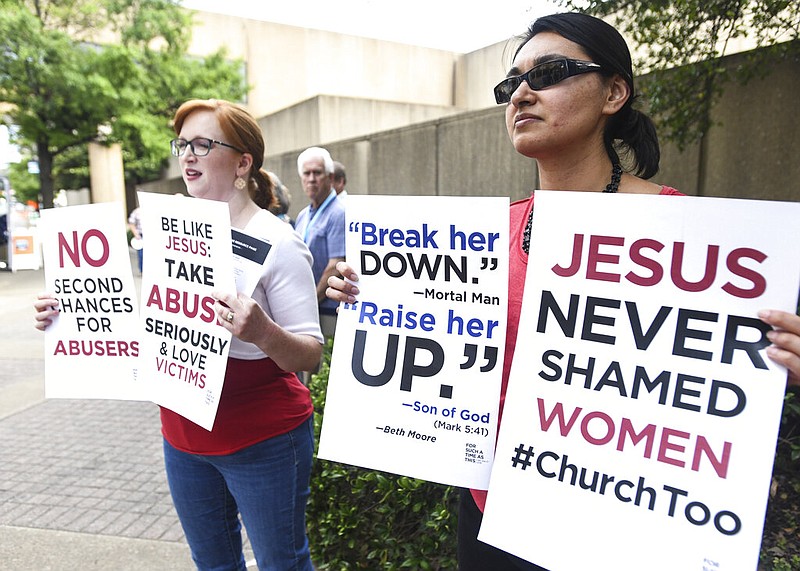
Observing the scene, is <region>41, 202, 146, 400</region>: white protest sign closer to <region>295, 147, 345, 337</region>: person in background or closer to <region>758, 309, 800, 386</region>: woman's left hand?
<region>758, 309, 800, 386</region>: woman's left hand

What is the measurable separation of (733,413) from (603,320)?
0.97 feet

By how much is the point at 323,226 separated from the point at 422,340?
292cm

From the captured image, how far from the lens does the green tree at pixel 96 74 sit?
1817 centimetres

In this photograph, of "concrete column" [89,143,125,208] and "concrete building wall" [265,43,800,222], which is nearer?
"concrete building wall" [265,43,800,222]

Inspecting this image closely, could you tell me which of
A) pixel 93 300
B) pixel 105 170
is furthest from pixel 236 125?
pixel 105 170

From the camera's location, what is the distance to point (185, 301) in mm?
1869

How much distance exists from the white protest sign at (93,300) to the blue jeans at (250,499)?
356mm

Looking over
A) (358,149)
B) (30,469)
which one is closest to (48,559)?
(30,469)

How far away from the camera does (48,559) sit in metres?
3.12

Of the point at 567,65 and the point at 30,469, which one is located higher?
the point at 567,65

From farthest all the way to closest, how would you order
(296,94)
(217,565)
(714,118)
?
1. (296,94)
2. (714,118)
3. (217,565)

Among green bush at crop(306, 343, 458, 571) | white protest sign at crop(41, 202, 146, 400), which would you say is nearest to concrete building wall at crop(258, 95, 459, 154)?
green bush at crop(306, 343, 458, 571)

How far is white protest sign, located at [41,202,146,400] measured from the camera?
2066 millimetres

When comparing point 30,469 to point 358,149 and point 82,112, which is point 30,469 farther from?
point 82,112
